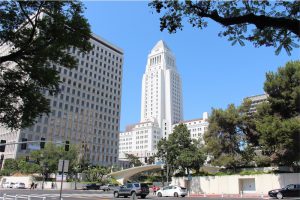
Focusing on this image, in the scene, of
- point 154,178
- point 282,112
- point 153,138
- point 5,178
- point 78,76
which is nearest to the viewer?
point 282,112

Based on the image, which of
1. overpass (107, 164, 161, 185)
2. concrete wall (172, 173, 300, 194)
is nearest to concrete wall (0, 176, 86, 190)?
overpass (107, 164, 161, 185)

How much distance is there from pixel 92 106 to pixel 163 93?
224 feet

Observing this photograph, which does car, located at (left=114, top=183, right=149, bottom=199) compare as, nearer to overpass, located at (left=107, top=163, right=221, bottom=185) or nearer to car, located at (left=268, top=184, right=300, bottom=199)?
car, located at (left=268, top=184, right=300, bottom=199)

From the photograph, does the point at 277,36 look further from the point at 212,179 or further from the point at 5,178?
the point at 5,178

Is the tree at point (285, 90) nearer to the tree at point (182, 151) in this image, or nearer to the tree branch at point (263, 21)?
the tree at point (182, 151)

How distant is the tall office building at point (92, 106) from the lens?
382 ft

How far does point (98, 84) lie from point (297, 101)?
10424 centimetres

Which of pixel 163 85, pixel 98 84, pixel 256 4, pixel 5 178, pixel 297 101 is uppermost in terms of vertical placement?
pixel 163 85

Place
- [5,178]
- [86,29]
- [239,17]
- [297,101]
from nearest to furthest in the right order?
[239,17], [86,29], [297,101], [5,178]

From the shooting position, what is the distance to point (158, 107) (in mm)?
190375

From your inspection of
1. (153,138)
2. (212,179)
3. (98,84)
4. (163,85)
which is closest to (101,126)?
(98,84)

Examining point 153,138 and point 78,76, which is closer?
point 78,76

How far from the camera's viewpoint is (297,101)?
123 ft

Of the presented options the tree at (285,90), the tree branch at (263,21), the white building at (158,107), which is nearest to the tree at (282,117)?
the tree at (285,90)
